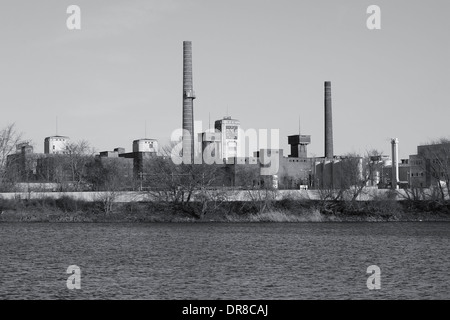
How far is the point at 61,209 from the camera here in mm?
77938

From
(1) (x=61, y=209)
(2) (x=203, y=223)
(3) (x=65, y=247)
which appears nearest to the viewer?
(3) (x=65, y=247)

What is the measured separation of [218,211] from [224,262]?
3919 centimetres

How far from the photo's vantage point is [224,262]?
3744 centimetres

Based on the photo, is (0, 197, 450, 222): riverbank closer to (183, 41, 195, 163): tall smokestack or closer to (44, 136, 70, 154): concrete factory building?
(183, 41, 195, 163): tall smokestack

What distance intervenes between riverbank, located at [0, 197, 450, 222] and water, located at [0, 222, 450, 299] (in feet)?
41.8

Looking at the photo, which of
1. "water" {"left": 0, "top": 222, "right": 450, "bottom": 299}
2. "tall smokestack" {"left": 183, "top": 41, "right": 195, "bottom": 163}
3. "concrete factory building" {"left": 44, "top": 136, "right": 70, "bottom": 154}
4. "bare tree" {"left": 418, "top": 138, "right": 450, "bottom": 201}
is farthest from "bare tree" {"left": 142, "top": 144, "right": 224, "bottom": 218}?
"concrete factory building" {"left": 44, "top": 136, "right": 70, "bottom": 154}

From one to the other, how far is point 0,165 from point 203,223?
1169 inches

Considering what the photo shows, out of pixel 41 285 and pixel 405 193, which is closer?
pixel 41 285

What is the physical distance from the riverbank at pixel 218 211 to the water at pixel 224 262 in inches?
501

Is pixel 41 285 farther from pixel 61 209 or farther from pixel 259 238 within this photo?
pixel 61 209

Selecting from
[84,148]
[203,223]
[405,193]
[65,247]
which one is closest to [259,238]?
[65,247]

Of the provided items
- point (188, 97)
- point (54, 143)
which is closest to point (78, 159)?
point (188, 97)

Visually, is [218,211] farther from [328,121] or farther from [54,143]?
[54,143]

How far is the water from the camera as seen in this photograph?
91.9 feet
